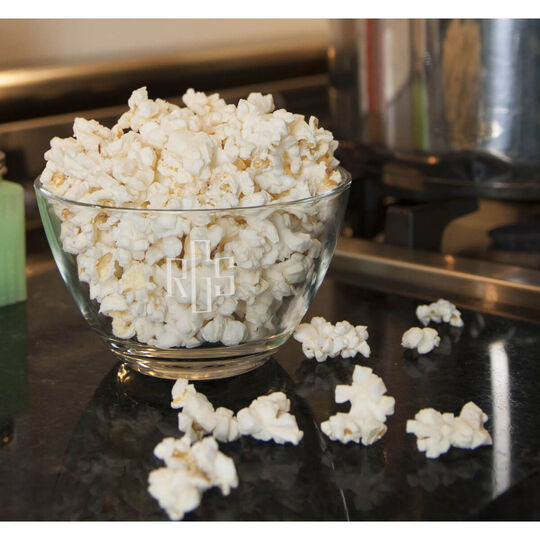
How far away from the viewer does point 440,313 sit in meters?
0.87

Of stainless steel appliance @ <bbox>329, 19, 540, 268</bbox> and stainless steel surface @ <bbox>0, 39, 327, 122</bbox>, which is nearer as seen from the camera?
stainless steel appliance @ <bbox>329, 19, 540, 268</bbox>

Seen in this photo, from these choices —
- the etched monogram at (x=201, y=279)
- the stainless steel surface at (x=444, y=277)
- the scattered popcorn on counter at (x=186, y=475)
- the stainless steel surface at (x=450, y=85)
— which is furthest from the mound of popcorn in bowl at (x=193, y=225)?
the stainless steel surface at (x=450, y=85)

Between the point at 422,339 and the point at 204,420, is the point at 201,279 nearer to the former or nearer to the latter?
the point at 204,420

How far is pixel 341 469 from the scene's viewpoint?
0.61m

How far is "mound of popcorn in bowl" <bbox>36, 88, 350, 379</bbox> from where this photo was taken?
0.65m

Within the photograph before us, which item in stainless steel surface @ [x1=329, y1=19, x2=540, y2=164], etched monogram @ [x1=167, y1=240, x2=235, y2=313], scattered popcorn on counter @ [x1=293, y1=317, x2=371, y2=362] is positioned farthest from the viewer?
stainless steel surface @ [x1=329, y1=19, x2=540, y2=164]

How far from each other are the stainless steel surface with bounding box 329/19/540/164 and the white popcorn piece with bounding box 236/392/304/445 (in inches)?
22.0

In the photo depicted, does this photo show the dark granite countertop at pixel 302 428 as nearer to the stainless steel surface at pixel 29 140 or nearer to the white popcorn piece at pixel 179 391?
the white popcorn piece at pixel 179 391

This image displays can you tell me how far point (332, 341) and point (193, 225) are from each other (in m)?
0.20

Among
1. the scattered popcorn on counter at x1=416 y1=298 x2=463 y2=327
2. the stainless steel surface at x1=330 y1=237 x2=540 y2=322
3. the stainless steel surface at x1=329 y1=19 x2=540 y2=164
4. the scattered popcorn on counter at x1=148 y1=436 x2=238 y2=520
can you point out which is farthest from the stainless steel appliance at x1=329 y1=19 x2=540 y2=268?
the scattered popcorn on counter at x1=148 y1=436 x2=238 y2=520

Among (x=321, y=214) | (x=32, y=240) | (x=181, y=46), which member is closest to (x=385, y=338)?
(x=321, y=214)

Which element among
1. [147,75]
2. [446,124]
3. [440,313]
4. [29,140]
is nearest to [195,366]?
[440,313]

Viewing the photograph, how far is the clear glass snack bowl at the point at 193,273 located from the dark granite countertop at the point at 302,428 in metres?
0.05

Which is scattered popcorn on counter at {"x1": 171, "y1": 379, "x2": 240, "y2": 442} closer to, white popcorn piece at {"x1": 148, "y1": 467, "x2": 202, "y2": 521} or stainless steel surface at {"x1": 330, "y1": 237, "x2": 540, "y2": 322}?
white popcorn piece at {"x1": 148, "y1": 467, "x2": 202, "y2": 521}
